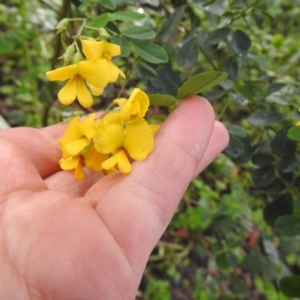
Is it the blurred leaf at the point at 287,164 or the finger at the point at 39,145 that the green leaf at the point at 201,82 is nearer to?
the blurred leaf at the point at 287,164

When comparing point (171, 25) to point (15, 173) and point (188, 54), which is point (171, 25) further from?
point (15, 173)

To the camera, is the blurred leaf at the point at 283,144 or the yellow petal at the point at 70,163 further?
the blurred leaf at the point at 283,144

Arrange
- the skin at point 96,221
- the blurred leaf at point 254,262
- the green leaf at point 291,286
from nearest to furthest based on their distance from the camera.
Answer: the skin at point 96,221 → the green leaf at point 291,286 → the blurred leaf at point 254,262

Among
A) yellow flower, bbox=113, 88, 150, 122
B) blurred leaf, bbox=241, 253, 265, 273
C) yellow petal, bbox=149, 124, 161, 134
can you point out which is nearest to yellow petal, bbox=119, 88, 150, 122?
yellow flower, bbox=113, 88, 150, 122

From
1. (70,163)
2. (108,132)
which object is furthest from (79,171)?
(108,132)

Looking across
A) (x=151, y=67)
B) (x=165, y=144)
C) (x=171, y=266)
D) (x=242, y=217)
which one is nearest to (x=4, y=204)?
(x=165, y=144)

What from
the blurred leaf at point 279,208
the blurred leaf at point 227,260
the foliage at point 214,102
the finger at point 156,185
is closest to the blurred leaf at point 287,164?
the foliage at point 214,102

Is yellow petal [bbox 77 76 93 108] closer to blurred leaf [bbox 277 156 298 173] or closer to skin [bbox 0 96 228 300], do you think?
skin [bbox 0 96 228 300]
